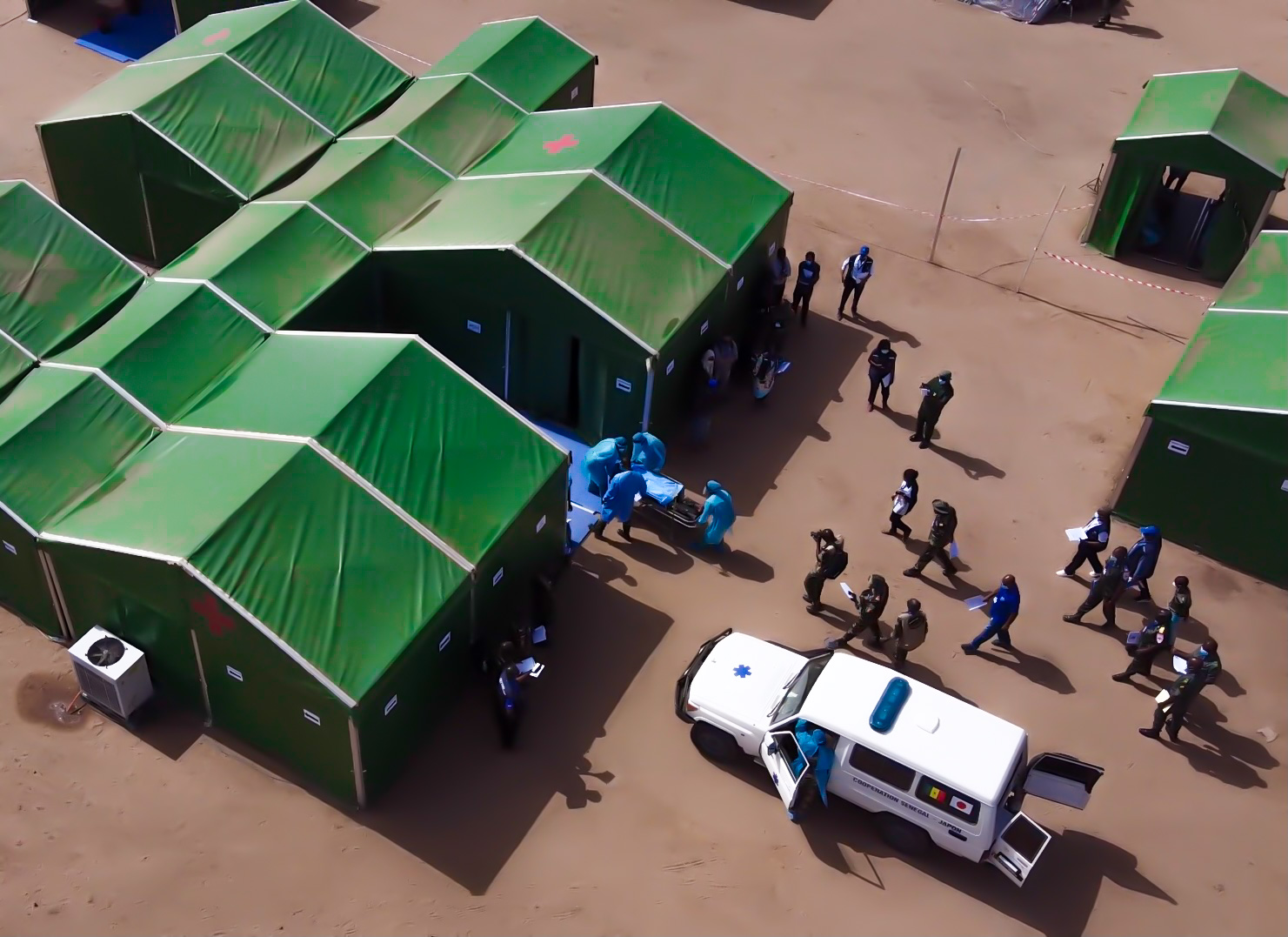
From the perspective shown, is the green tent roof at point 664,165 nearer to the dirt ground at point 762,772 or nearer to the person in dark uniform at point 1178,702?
the dirt ground at point 762,772

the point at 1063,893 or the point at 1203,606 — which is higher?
the point at 1203,606

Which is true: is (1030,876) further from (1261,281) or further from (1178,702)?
(1261,281)

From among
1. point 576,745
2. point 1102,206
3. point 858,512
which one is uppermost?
point 1102,206

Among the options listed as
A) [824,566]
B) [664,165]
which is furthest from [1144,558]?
[664,165]

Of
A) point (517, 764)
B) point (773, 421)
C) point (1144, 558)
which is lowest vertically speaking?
point (517, 764)

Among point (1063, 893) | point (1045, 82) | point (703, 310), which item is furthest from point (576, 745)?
point (1045, 82)

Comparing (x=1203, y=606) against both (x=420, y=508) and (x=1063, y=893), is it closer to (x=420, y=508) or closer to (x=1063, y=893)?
(x=1063, y=893)

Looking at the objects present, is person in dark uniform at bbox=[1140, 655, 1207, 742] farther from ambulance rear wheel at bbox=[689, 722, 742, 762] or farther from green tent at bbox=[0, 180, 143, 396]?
green tent at bbox=[0, 180, 143, 396]
